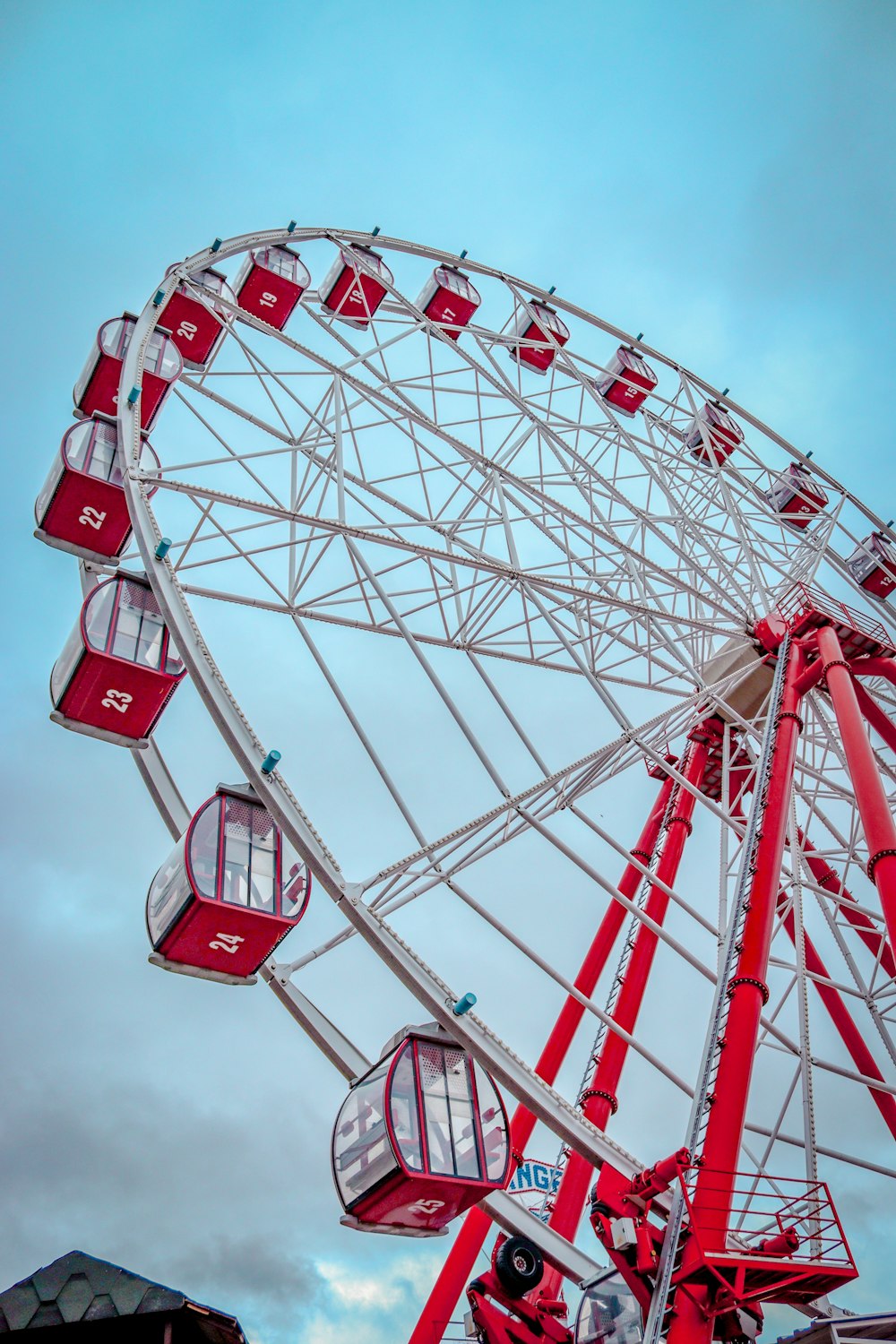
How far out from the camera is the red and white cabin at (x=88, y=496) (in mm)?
13844

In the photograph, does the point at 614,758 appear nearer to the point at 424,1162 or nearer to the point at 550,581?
the point at 550,581

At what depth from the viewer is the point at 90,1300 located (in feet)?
36.5

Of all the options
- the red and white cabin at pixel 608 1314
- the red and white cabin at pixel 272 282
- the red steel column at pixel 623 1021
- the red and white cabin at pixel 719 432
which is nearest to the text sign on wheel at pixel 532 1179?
the red steel column at pixel 623 1021

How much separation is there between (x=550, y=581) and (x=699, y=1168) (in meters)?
6.74

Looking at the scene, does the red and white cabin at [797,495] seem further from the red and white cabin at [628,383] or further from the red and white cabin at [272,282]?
the red and white cabin at [272,282]

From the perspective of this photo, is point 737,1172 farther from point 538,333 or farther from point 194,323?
point 538,333

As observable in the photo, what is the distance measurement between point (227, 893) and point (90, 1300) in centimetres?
489

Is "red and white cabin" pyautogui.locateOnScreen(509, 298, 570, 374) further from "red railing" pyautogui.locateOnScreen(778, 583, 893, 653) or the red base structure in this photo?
the red base structure

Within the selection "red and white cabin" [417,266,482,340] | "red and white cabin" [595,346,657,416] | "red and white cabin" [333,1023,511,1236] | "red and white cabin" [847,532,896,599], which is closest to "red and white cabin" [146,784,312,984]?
"red and white cabin" [333,1023,511,1236]

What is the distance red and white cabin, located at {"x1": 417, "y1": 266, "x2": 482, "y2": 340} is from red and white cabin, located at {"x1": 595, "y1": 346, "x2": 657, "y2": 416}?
334 centimetres

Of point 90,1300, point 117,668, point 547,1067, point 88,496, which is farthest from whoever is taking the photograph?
point 547,1067

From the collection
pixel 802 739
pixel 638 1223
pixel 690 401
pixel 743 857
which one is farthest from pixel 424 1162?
pixel 690 401

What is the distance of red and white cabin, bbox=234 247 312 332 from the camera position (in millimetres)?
17719

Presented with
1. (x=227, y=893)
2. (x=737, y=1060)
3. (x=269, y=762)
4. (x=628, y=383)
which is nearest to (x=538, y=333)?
(x=628, y=383)
